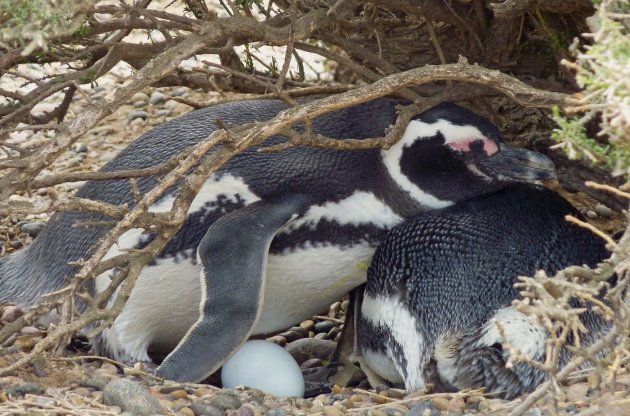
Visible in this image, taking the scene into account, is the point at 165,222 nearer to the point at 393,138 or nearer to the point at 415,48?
the point at 393,138

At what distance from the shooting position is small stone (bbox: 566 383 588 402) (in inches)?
91.4

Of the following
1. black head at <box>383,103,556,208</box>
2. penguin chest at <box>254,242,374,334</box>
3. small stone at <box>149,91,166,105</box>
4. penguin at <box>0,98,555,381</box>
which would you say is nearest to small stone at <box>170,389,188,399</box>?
penguin at <box>0,98,555,381</box>

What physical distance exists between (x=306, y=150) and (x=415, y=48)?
2.86ft

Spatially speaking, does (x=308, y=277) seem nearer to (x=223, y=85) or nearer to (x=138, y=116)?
(x=223, y=85)

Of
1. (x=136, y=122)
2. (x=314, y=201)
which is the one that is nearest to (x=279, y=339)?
(x=314, y=201)

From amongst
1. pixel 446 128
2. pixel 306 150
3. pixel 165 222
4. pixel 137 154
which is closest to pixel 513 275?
pixel 446 128

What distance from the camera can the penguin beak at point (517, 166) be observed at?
2.86 m

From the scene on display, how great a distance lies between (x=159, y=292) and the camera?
9.46 feet

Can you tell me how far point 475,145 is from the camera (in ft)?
9.48

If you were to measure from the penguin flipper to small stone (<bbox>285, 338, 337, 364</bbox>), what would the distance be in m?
0.56

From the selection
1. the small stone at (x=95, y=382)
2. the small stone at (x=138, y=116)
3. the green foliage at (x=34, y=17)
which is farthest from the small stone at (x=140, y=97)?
the green foliage at (x=34, y=17)

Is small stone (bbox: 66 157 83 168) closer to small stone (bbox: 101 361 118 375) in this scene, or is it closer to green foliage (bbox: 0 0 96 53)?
small stone (bbox: 101 361 118 375)

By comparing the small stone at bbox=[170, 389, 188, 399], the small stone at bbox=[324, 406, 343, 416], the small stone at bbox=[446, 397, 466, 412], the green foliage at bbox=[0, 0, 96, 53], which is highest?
the green foliage at bbox=[0, 0, 96, 53]

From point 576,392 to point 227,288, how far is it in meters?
0.86
